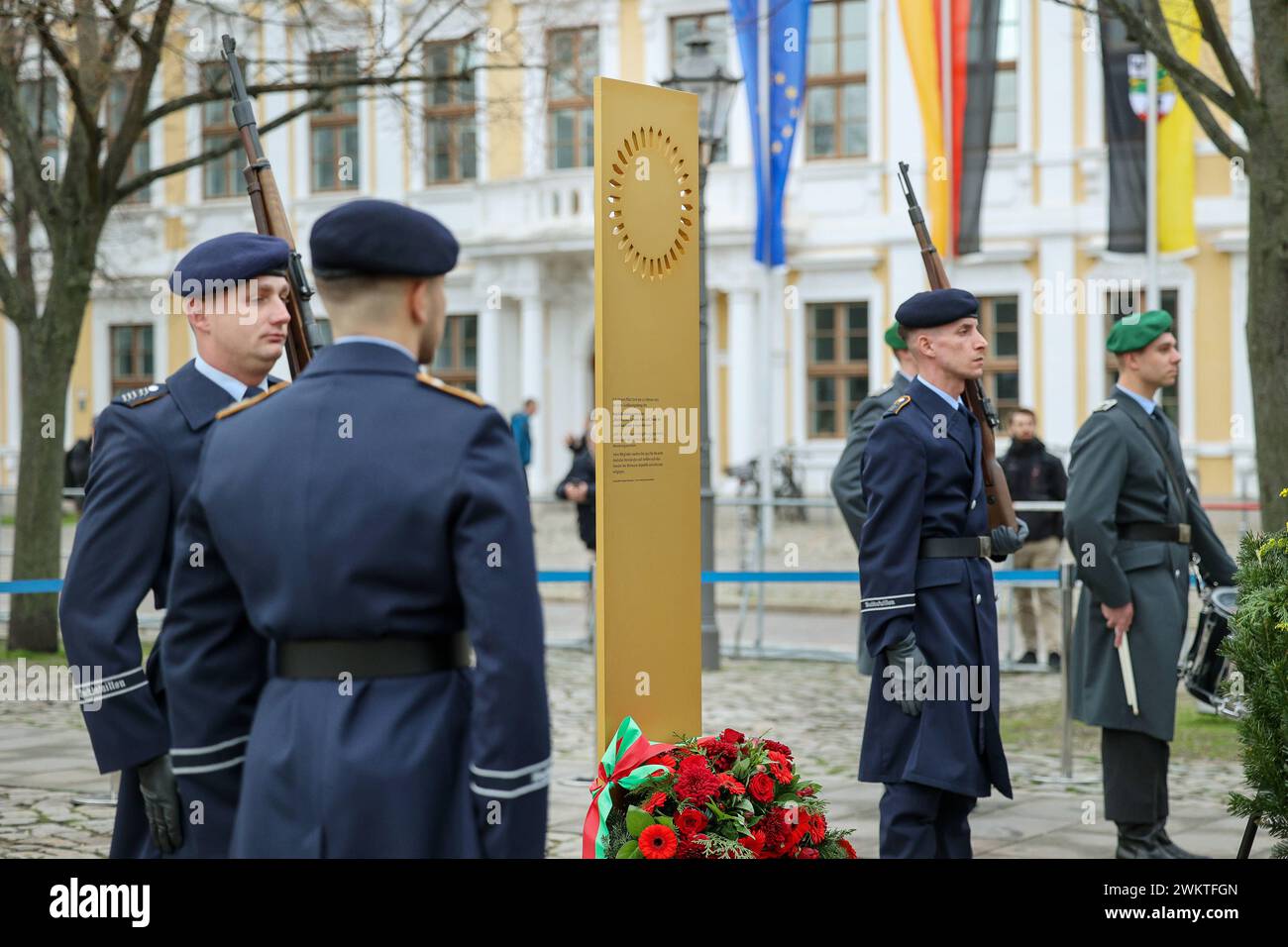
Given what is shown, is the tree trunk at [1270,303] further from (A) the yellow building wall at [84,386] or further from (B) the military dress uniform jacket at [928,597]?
(A) the yellow building wall at [84,386]

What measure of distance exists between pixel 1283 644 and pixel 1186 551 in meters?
2.08

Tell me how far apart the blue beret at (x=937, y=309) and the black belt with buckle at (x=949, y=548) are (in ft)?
2.27

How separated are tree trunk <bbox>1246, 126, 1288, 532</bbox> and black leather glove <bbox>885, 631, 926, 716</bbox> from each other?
3.69m

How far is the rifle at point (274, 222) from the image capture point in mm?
5074

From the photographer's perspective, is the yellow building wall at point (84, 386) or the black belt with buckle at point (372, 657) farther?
the yellow building wall at point (84, 386)

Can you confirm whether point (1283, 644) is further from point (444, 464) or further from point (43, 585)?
point (43, 585)

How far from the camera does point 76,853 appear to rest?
6691mm

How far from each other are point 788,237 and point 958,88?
11359 millimetres

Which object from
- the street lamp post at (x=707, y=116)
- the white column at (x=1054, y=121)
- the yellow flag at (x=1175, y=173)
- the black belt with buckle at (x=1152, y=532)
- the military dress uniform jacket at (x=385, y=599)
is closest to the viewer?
the military dress uniform jacket at (x=385, y=599)

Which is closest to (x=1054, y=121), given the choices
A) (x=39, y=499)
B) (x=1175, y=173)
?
(x=1175, y=173)

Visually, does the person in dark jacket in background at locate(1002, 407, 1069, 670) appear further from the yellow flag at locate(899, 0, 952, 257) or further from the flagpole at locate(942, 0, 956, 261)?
the yellow flag at locate(899, 0, 952, 257)

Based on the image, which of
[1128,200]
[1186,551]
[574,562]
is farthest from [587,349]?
[1186,551]

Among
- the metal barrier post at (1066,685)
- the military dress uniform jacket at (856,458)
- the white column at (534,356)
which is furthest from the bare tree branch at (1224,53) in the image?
the white column at (534,356)
